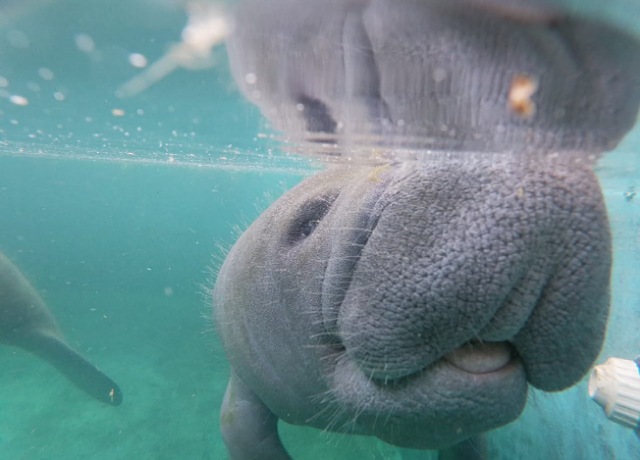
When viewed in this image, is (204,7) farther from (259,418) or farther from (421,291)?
(259,418)

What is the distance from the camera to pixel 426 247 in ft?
6.10

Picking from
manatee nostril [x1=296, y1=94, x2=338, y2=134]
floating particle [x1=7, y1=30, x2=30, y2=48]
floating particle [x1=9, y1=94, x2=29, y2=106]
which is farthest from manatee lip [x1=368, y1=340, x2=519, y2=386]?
floating particle [x1=9, y1=94, x2=29, y2=106]

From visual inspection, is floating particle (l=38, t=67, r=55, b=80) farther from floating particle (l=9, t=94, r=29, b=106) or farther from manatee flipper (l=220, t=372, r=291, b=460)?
manatee flipper (l=220, t=372, r=291, b=460)

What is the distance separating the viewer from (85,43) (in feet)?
13.7

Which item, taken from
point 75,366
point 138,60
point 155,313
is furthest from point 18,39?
point 155,313

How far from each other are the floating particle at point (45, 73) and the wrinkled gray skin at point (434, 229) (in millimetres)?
2604

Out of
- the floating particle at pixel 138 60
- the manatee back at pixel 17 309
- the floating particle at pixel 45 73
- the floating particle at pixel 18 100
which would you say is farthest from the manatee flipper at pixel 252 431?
the manatee back at pixel 17 309

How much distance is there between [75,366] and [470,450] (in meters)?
10.2

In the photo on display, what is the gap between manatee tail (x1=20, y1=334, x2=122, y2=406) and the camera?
11.1 meters

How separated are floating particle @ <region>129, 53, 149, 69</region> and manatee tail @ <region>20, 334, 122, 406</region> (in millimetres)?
9119

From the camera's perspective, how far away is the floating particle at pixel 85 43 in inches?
158

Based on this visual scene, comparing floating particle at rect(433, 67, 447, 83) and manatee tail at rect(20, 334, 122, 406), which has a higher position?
floating particle at rect(433, 67, 447, 83)

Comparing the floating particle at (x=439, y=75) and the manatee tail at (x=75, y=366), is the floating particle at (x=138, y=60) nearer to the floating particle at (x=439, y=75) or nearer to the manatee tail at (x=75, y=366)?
the floating particle at (x=439, y=75)

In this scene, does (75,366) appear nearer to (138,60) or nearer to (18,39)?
(18,39)
